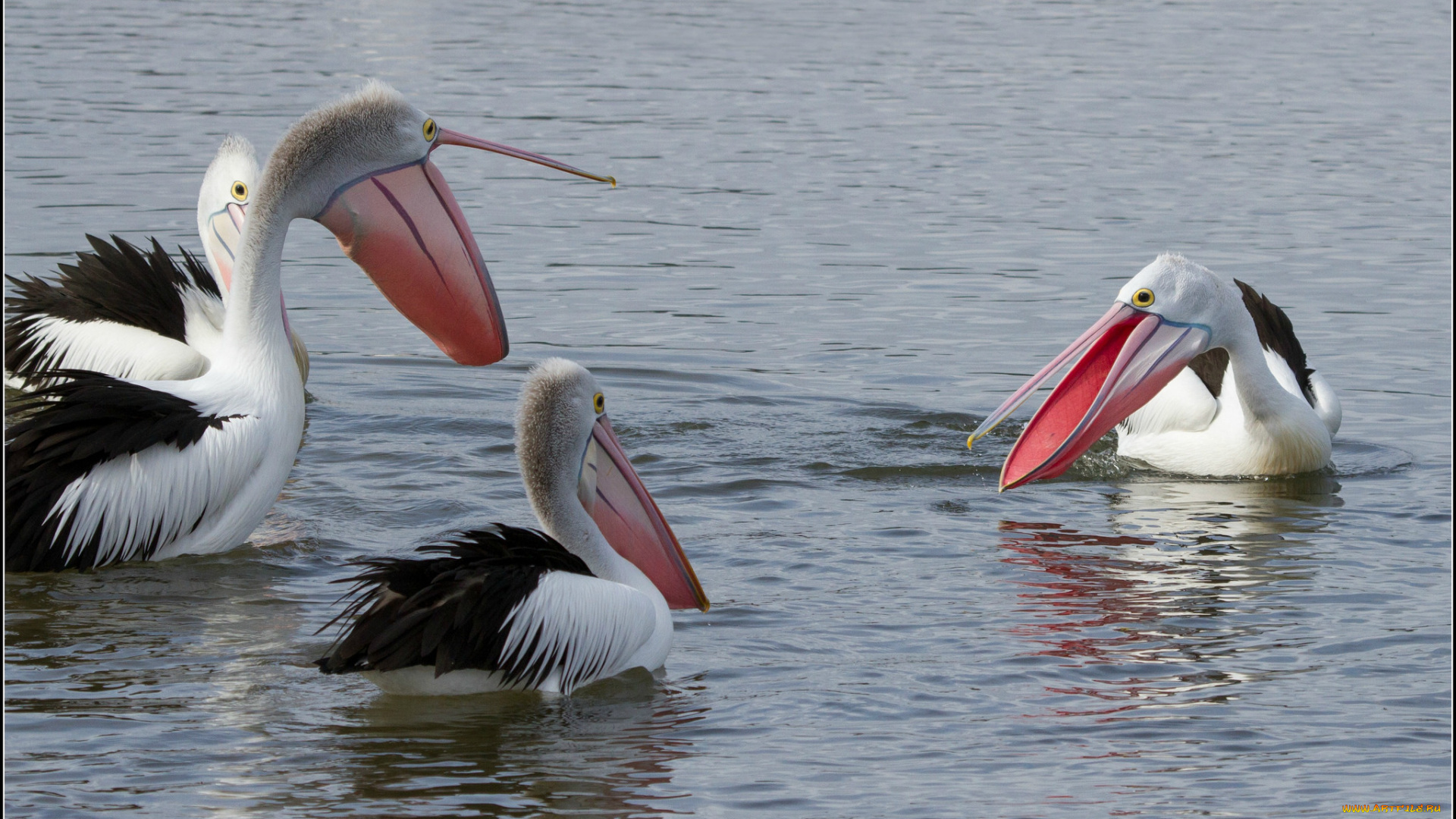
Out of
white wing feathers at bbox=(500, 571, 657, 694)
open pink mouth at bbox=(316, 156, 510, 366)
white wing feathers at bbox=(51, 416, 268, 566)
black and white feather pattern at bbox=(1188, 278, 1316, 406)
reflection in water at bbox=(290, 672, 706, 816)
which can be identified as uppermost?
open pink mouth at bbox=(316, 156, 510, 366)

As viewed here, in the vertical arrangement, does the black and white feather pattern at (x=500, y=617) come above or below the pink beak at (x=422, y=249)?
below

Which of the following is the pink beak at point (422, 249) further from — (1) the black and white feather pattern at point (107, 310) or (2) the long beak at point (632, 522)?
(1) the black and white feather pattern at point (107, 310)

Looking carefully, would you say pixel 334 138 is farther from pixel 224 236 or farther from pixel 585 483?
pixel 224 236

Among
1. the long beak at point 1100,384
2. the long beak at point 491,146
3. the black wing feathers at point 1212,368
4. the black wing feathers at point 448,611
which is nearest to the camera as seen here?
the black wing feathers at point 448,611

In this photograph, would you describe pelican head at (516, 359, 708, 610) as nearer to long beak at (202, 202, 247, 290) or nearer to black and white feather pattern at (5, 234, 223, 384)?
black and white feather pattern at (5, 234, 223, 384)

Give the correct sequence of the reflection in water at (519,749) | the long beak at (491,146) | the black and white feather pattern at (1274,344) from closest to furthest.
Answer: the reflection in water at (519,749) → the long beak at (491,146) → the black and white feather pattern at (1274,344)

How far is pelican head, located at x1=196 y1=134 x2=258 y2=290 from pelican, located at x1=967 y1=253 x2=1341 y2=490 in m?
3.03

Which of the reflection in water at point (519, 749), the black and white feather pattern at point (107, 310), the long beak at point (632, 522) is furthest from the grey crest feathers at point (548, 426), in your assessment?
the black and white feather pattern at point (107, 310)

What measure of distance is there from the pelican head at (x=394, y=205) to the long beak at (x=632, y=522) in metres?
0.89

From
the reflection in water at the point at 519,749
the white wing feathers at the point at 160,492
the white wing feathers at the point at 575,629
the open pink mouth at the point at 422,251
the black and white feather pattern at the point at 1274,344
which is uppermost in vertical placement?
the open pink mouth at the point at 422,251

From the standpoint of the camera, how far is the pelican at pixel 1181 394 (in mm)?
6320

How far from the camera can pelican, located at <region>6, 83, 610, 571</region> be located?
16.8ft

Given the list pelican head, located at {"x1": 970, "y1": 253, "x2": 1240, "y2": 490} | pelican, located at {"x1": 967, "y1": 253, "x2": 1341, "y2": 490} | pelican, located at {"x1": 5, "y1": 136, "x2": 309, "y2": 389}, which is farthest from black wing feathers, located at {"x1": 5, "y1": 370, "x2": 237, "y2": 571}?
pelican head, located at {"x1": 970, "y1": 253, "x2": 1240, "y2": 490}

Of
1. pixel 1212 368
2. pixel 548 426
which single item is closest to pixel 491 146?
pixel 548 426
